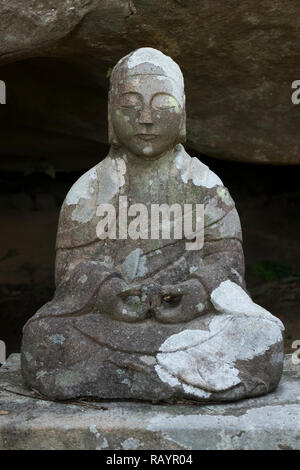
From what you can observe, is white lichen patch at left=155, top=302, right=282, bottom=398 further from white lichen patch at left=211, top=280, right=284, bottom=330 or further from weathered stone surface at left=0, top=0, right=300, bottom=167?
weathered stone surface at left=0, top=0, right=300, bottom=167

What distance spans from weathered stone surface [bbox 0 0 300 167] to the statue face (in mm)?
1175

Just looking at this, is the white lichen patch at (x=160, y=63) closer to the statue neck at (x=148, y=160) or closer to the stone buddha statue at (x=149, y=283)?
the stone buddha statue at (x=149, y=283)

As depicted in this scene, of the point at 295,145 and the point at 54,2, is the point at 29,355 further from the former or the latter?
the point at 295,145

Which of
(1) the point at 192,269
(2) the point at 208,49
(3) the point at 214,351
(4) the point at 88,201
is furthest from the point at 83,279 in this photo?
(2) the point at 208,49

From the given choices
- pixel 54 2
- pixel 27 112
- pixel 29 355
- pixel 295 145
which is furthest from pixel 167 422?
pixel 27 112

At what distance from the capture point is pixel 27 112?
25.7 feet

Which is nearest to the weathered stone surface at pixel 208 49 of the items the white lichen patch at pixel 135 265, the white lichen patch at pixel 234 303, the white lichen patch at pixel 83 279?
the white lichen patch at pixel 135 265

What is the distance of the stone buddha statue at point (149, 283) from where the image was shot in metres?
4.25

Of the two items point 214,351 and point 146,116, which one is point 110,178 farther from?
point 214,351

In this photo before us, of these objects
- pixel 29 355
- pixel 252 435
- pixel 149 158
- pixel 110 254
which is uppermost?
pixel 149 158

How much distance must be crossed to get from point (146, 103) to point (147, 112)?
50 millimetres

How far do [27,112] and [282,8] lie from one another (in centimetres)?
290

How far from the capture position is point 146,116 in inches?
182

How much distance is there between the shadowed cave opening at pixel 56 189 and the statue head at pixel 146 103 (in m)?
2.03
